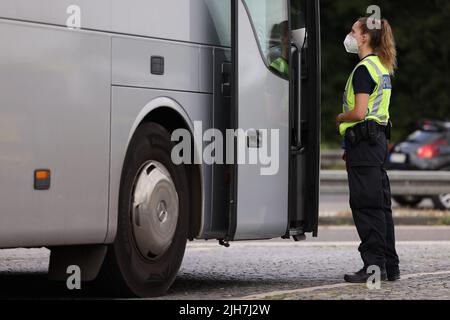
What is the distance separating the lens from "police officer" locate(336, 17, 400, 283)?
9.62 metres

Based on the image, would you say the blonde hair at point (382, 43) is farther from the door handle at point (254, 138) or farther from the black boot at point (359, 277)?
the black boot at point (359, 277)

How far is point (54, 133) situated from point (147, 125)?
1.08 metres

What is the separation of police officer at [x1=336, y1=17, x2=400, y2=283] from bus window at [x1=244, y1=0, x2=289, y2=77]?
1.59 ft

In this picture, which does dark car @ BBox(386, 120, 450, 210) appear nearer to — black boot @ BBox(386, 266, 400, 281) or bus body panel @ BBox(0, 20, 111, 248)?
black boot @ BBox(386, 266, 400, 281)

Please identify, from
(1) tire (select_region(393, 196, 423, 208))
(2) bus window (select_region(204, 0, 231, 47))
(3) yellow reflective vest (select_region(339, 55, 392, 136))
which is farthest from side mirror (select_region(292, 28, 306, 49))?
(1) tire (select_region(393, 196, 423, 208))

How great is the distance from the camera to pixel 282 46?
32.8ft

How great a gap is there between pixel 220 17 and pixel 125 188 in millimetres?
1523

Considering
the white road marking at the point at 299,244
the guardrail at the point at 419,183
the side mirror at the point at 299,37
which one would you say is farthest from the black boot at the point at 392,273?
the guardrail at the point at 419,183

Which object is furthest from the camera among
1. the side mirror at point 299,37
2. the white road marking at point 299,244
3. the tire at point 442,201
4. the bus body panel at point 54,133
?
the tire at point 442,201

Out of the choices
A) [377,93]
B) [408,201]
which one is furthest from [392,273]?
[408,201]

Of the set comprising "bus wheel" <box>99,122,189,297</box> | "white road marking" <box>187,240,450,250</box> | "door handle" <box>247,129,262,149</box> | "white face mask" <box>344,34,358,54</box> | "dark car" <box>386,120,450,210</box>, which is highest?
"white face mask" <box>344,34,358,54</box>

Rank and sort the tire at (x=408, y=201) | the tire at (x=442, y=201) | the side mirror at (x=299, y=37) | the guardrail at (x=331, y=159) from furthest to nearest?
1. the guardrail at (x=331, y=159)
2. the tire at (x=408, y=201)
3. the tire at (x=442, y=201)
4. the side mirror at (x=299, y=37)

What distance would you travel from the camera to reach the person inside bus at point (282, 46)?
991cm

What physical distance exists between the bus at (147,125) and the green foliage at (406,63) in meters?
32.0
